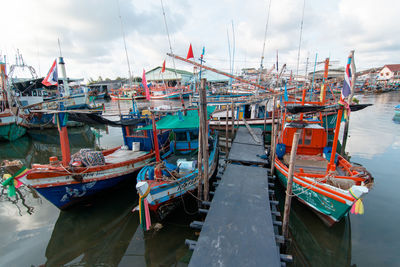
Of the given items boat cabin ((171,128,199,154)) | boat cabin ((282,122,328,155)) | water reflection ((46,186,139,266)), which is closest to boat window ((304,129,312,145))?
boat cabin ((282,122,328,155))

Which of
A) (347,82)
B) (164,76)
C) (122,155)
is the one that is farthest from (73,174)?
(164,76)

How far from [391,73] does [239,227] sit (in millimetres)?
93480

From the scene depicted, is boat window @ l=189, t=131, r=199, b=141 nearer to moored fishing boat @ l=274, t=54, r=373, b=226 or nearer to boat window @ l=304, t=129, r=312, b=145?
moored fishing boat @ l=274, t=54, r=373, b=226

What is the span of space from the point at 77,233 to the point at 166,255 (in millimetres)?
3594

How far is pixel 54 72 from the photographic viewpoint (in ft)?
38.6

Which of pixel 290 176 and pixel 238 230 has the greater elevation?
pixel 290 176

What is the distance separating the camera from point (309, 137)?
371 inches

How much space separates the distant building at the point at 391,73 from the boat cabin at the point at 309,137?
8296 cm

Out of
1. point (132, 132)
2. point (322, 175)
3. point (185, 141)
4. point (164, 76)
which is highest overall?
point (164, 76)

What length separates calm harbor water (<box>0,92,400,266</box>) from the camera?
5.78 meters

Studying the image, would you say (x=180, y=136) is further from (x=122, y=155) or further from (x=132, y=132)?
(x=122, y=155)

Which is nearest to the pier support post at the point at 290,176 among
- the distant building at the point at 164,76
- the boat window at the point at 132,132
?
the boat window at the point at 132,132

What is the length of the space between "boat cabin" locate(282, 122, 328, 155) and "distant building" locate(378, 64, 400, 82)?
83.0 metres

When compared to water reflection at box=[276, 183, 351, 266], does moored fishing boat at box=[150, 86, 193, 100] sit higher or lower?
higher
